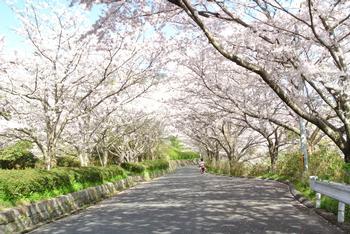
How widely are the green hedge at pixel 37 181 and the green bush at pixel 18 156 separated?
15.2m

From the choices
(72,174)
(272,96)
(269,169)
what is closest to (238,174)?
(269,169)

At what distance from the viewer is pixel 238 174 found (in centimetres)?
3209

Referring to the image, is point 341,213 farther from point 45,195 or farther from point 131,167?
point 131,167

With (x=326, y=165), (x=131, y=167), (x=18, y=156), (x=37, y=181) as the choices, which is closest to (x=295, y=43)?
(x=326, y=165)

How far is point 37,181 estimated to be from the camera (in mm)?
11547

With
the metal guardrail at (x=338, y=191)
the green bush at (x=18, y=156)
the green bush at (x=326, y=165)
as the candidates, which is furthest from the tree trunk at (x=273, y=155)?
the green bush at (x=18, y=156)

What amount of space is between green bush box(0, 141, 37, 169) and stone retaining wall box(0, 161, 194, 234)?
48.1 feet

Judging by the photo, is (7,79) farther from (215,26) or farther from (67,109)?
(215,26)

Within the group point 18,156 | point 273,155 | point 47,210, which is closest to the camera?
point 47,210

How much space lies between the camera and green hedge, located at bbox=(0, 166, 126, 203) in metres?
10.1

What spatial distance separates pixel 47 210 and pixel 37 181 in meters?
0.86

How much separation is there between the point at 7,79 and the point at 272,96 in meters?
12.2

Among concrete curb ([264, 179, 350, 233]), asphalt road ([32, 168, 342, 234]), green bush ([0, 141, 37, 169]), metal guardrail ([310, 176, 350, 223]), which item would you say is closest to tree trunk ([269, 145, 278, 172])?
concrete curb ([264, 179, 350, 233])

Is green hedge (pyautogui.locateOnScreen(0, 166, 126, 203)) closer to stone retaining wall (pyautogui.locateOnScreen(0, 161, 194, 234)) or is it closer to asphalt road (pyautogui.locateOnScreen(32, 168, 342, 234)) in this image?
stone retaining wall (pyautogui.locateOnScreen(0, 161, 194, 234))
